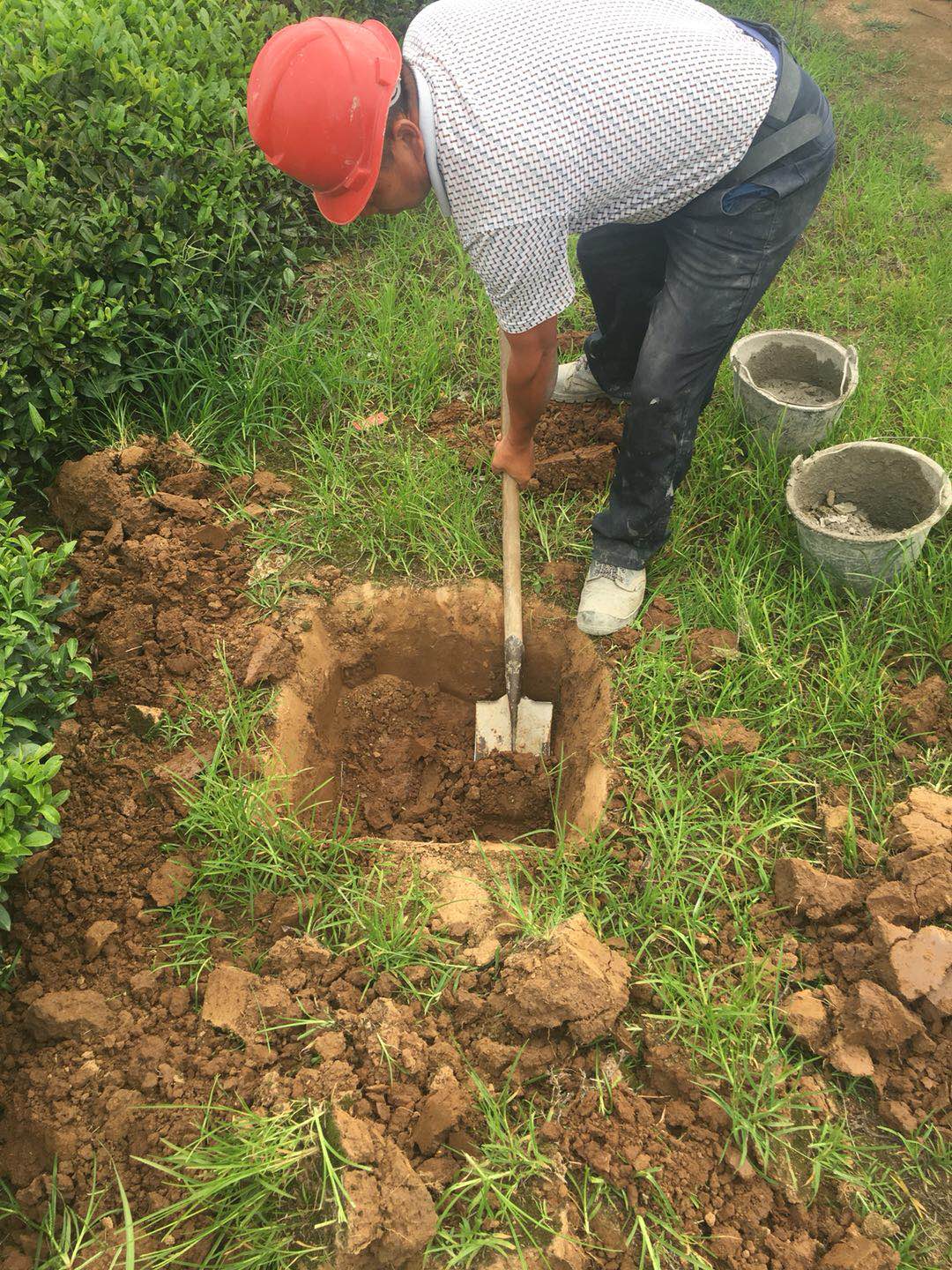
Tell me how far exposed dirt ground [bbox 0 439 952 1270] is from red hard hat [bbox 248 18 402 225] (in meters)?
1.70

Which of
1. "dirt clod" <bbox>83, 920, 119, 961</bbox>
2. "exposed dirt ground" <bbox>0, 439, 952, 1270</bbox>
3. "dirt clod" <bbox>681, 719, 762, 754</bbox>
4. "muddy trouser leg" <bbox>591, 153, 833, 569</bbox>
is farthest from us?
"dirt clod" <bbox>681, 719, 762, 754</bbox>

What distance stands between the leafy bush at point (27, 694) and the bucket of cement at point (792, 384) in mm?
2421

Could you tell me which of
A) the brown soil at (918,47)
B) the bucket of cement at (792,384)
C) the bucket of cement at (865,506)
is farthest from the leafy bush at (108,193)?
the brown soil at (918,47)

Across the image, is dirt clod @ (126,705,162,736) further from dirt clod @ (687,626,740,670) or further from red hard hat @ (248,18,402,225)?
dirt clod @ (687,626,740,670)

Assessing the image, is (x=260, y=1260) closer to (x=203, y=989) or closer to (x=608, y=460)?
(x=203, y=989)

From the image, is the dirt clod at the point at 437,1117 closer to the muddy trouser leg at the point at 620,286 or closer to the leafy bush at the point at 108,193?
the leafy bush at the point at 108,193

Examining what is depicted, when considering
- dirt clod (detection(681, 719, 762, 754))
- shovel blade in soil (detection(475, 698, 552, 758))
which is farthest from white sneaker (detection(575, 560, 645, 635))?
dirt clod (detection(681, 719, 762, 754))

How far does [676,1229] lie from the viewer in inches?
78.4

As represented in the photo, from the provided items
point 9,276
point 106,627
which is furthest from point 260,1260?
point 9,276

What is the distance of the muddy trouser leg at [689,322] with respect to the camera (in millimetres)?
2600

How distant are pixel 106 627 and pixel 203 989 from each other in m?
1.20

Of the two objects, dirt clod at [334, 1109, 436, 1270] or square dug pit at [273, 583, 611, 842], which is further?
square dug pit at [273, 583, 611, 842]

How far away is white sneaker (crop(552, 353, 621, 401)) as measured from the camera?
3.63 meters

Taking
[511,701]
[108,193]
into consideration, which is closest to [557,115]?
[511,701]
